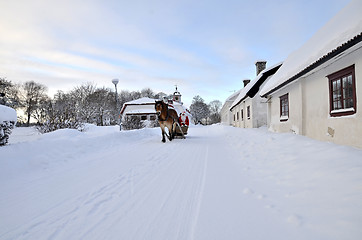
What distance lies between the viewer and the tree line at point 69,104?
9.77 meters

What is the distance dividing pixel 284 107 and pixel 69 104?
43.2 feet

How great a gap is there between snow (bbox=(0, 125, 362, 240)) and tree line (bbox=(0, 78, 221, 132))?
19.5ft

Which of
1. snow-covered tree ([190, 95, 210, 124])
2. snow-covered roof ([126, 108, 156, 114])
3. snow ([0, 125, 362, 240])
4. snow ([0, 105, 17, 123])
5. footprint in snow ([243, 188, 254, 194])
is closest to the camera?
snow ([0, 125, 362, 240])

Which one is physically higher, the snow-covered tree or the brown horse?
the snow-covered tree

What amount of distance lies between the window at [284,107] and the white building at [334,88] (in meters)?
1.09

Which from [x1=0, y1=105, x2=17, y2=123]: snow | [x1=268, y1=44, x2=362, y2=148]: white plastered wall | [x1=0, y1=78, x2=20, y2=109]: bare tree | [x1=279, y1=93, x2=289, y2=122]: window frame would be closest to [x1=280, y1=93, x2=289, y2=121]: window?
[x1=279, y1=93, x2=289, y2=122]: window frame

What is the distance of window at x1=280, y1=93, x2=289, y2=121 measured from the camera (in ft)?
32.7

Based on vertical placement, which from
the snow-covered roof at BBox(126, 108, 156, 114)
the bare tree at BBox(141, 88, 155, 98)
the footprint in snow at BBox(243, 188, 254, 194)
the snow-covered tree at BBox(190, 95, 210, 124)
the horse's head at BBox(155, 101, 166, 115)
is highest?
the bare tree at BBox(141, 88, 155, 98)

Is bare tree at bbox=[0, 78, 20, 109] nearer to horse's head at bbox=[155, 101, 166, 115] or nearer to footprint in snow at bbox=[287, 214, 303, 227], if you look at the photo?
horse's head at bbox=[155, 101, 166, 115]

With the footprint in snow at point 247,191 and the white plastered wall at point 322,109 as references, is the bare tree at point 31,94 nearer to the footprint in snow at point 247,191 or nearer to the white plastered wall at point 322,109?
the white plastered wall at point 322,109

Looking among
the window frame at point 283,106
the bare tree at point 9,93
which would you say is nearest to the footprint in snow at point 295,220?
the window frame at point 283,106

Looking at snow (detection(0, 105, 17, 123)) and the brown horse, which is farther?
the brown horse

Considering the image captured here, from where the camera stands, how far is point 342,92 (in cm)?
561

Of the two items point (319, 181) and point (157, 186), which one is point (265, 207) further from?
point (157, 186)
